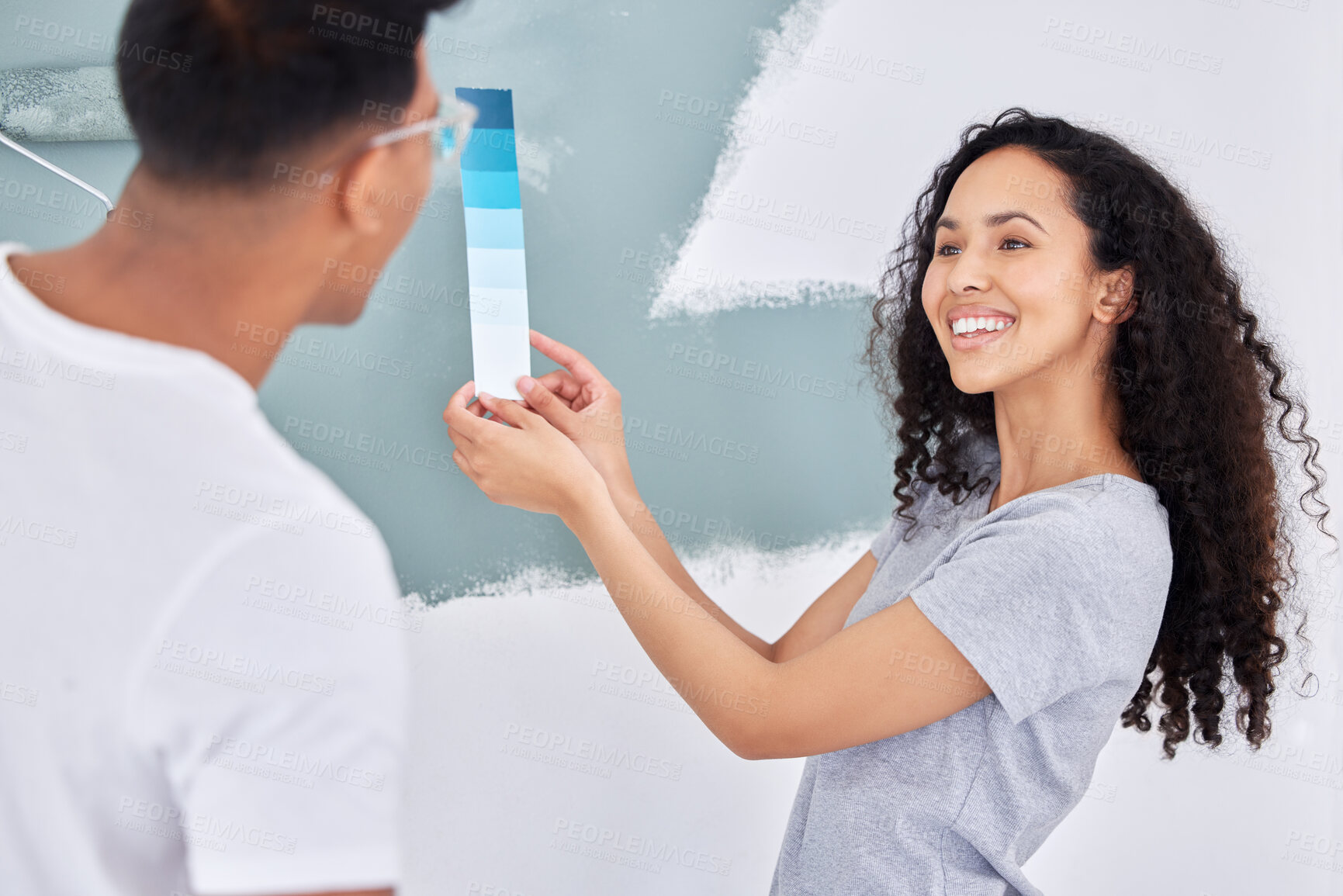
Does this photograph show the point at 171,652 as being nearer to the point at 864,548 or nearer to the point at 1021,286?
the point at 1021,286

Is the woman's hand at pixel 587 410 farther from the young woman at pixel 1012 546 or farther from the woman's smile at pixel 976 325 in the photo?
the woman's smile at pixel 976 325

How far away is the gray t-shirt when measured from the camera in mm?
800

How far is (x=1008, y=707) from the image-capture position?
0.80m

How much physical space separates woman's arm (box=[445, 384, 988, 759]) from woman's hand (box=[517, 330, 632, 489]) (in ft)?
0.39

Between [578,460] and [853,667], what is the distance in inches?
13.3

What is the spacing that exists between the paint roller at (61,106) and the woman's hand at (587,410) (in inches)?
20.5

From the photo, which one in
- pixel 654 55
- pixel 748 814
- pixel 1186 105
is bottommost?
pixel 748 814

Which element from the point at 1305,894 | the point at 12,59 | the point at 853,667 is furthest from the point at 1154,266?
the point at 12,59

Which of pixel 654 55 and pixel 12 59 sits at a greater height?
pixel 654 55

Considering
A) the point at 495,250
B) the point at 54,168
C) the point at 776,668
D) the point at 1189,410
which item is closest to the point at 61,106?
the point at 54,168

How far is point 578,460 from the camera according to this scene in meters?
0.92

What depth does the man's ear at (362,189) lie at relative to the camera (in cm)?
55

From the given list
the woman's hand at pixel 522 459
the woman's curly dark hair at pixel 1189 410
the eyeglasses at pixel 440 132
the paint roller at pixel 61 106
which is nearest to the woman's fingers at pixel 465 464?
the woman's hand at pixel 522 459

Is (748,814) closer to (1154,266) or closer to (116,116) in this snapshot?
(1154,266)
